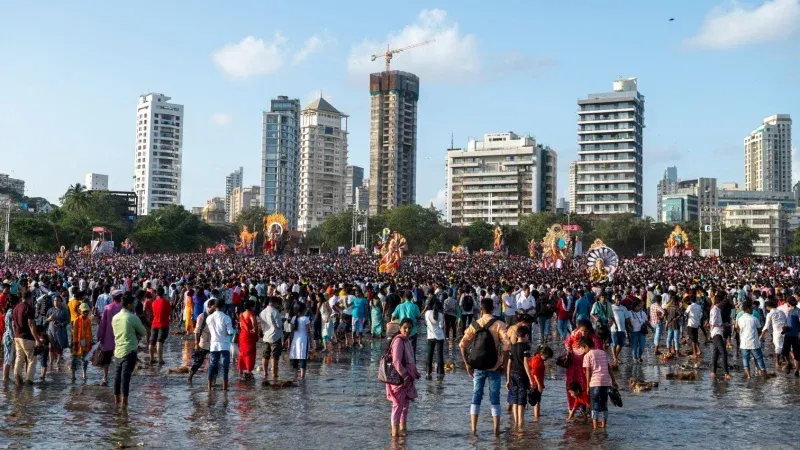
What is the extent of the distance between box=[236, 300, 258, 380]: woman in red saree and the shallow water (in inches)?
14.2

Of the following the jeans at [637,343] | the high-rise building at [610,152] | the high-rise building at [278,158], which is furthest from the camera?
the high-rise building at [278,158]

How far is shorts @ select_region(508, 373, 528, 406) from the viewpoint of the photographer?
909 cm

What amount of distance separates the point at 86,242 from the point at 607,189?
7996 cm

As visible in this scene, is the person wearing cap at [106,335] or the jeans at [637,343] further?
the jeans at [637,343]

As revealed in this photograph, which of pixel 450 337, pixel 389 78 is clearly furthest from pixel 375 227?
pixel 450 337

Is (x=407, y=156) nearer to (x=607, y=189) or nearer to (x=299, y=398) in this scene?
(x=607, y=189)

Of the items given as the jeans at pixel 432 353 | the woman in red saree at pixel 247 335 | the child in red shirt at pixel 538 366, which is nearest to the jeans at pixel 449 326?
the jeans at pixel 432 353

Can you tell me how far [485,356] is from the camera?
27.9 feet

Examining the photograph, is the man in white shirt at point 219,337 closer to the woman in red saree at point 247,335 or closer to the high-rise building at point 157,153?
the woman in red saree at point 247,335

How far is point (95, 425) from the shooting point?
9.04 metres

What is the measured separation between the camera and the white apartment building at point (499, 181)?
142 m

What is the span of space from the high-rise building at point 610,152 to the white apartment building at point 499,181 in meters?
13.1

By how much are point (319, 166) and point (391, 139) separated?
2720 cm

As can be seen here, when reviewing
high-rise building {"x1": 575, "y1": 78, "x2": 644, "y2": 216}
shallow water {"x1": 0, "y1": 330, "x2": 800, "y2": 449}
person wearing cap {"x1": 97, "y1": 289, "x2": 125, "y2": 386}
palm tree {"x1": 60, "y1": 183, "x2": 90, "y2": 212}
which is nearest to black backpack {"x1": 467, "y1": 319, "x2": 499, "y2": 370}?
shallow water {"x1": 0, "y1": 330, "x2": 800, "y2": 449}
